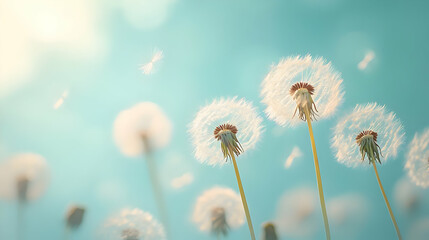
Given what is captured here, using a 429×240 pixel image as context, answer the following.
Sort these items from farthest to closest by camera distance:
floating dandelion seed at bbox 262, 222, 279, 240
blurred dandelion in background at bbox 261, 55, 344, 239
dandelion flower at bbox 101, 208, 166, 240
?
dandelion flower at bbox 101, 208, 166, 240
floating dandelion seed at bbox 262, 222, 279, 240
blurred dandelion in background at bbox 261, 55, 344, 239

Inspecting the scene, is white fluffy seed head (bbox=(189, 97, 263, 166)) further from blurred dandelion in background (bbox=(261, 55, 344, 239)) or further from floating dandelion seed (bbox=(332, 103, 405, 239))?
floating dandelion seed (bbox=(332, 103, 405, 239))

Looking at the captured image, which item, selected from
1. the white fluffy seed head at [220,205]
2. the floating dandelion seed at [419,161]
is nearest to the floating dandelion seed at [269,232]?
the white fluffy seed head at [220,205]

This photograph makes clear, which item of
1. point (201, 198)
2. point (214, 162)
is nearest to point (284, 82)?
point (214, 162)

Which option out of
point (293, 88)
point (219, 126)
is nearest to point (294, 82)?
point (293, 88)

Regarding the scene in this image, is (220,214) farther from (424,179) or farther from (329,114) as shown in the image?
(424,179)

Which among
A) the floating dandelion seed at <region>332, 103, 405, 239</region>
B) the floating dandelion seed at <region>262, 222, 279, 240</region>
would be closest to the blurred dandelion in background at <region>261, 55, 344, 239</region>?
the floating dandelion seed at <region>332, 103, 405, 239</region>
